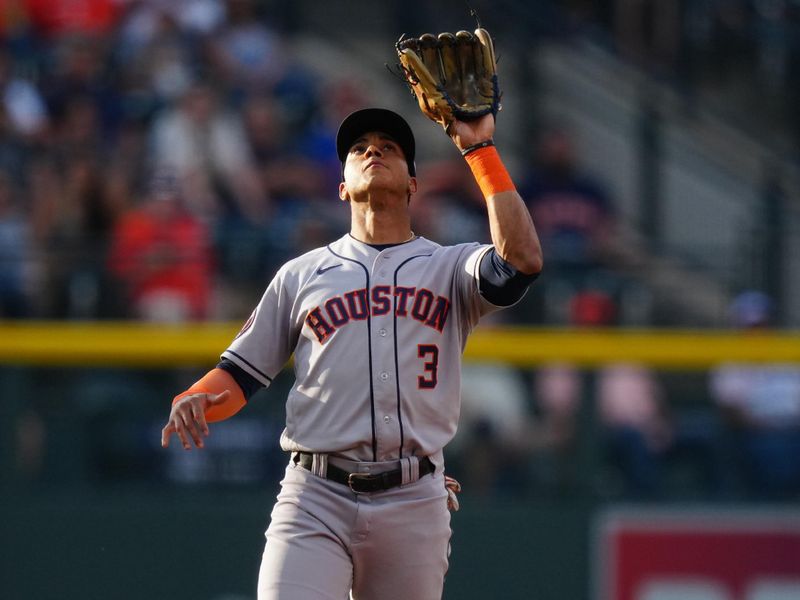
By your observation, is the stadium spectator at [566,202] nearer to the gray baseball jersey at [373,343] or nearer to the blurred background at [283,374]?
the blurred background at [283,374]

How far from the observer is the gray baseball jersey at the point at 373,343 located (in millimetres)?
3830

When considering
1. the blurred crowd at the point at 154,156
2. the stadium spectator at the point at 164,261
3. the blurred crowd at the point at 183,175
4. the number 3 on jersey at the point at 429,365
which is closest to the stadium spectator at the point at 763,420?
the blurred crowd at the point at 183,175

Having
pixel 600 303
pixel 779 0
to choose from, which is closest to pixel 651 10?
pixel 779 0

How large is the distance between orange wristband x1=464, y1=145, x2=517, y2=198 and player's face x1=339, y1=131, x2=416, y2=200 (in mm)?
228

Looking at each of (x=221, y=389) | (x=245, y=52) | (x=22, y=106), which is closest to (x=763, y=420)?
(x=221, y=389)

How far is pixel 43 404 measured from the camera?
7363 mm

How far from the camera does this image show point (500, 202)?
3.71 m

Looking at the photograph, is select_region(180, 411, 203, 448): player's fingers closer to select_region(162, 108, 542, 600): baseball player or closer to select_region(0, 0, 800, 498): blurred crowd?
select_region(162, 108, 542, 600): baseball player

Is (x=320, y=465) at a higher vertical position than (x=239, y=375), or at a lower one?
lower

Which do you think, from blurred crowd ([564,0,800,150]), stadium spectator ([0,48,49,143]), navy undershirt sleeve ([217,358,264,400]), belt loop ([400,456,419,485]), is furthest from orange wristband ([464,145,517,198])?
blurred crowd ([564,0,800,150])

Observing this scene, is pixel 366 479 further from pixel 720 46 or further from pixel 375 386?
pixel 720 46

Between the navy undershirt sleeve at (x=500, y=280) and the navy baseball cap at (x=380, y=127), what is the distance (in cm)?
41

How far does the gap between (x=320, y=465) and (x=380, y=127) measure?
3.16ft

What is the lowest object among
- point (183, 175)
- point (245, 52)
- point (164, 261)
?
point (164, 261)
